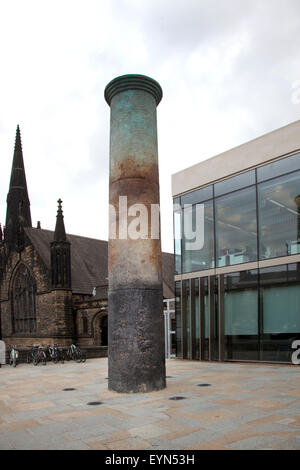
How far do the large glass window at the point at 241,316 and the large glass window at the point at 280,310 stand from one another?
0.37 metres

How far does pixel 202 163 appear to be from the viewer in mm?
19031

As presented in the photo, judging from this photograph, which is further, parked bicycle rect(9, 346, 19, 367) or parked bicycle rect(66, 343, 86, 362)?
parked bicycle rect(66, 343, 86, 362)

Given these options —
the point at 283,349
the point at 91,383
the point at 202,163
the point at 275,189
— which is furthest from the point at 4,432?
the point at 202,163

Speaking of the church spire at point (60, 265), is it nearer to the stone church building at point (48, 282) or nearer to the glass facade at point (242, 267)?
the stone church building at point (48, 282)

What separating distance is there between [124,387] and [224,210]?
9973mm

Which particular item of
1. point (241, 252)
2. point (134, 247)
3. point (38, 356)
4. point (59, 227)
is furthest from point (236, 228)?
point (59, 227)

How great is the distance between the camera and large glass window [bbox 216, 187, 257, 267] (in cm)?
1703

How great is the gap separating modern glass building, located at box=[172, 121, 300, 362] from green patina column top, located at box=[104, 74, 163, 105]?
257 inches

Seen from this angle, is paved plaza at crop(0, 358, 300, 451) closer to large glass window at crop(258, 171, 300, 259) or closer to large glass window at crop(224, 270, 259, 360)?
large glass window at crop(224, 270, 259, 360)

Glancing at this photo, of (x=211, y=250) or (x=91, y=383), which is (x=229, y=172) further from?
(x=91, y=383)

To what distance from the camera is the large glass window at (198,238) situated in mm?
18625

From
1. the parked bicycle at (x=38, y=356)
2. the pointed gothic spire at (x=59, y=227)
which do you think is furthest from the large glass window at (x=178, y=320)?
the pointed gothic spire at (x=59, y=227)

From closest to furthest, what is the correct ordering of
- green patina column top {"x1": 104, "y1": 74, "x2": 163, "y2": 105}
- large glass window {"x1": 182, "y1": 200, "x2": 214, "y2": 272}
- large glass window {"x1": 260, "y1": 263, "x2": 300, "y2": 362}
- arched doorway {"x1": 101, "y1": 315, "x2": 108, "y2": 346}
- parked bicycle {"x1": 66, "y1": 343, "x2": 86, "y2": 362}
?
green patina column top {"x1": 104, "y1": 74, "x2": 163, "y2": 105} → large glass window {"x1": 260, "y1": 263, "x2": 300, "y2": 362} → large glass window {"x1": 182, "y1": 200, "x2": 214, "y2": 272} → parked bicycle {"x1": 66, "y1": 343, "x2": 86, "y2": 362} → arched doorway {"x1": 101, "y1": 315, "x2": 108, "y2": 346}

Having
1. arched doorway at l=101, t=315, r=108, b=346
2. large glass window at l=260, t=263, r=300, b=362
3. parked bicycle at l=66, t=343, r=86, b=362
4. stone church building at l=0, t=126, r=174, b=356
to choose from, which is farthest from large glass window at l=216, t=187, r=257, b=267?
arched doorway at l=101, t=315, r=108, b=346
